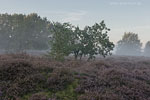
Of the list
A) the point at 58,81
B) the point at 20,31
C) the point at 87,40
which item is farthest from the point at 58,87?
the point at 20,31

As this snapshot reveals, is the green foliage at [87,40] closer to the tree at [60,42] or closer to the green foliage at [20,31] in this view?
the tree at [60,42]

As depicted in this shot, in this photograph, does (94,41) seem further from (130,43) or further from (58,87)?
(130,43)

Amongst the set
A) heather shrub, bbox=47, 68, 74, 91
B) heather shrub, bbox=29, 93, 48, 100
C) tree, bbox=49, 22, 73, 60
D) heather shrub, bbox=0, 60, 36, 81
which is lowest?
heather shrub, bbox=29, 93, 48, 100

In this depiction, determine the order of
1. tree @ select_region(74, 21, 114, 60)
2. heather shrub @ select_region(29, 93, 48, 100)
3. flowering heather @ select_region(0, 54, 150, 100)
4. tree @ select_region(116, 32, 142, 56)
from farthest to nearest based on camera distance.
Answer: tree @ select_region(116, 32, 142, 56), tree @ select_region(74, 21, 114, 60), flowering heather @ select_region(0, 54, 150, 100), heather shrub @ select_region(29, 93, 48, 100)

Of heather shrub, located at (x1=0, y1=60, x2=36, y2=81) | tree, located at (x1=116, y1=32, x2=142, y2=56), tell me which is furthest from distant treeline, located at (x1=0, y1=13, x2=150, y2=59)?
heather shrub, located at (x1=0, y1=60, x2=36, y2=81)

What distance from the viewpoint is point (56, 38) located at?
1442 centimetres

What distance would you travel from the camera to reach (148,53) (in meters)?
110

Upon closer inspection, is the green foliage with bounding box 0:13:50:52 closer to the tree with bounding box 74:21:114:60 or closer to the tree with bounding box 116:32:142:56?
the tree with bounding box 74:21:114:60

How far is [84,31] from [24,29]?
28.7 meters

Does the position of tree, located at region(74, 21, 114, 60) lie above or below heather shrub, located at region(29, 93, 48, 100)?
above

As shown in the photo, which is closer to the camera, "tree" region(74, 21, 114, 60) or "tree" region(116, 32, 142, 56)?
→ "tree" region(74, 21, 114, 60)

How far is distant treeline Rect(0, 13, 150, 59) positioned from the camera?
48.5ft

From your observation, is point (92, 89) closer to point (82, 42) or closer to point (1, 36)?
point (82, 42)

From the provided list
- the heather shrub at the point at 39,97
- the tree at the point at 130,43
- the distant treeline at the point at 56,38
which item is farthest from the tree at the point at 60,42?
the tree at the point at 130,43
